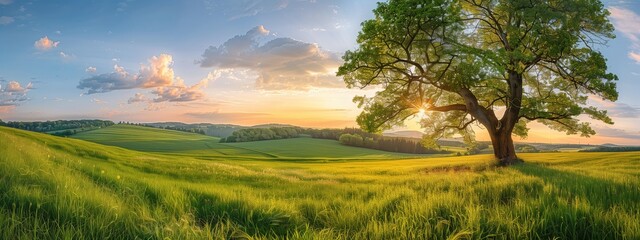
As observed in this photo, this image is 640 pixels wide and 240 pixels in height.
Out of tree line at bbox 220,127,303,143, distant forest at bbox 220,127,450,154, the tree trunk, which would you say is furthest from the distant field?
the tree trunk

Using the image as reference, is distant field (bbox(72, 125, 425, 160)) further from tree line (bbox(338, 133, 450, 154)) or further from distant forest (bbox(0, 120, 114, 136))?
distant forest (bbox(0, 120, 114, 136))

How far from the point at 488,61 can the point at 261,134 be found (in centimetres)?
12824

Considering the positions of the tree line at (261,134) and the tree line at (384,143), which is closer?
the tree line at (384,143)

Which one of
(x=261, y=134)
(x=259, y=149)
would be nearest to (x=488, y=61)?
(x=259, y=149)

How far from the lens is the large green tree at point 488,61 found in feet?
72.0

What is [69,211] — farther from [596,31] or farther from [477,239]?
[596,31]

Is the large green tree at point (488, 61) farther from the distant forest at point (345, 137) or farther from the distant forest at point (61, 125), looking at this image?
the distant forest at point (61, 125)

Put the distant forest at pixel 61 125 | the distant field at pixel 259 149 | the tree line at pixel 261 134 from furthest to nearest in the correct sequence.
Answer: the distant forest at pixel 61 125, the tree line at pixel 261 134, the distant field at pixel 259 149

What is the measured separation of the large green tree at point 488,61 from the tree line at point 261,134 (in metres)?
117

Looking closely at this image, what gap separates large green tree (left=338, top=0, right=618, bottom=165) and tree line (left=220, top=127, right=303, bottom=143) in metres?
117

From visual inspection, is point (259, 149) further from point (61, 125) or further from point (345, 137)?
point (61, 125)

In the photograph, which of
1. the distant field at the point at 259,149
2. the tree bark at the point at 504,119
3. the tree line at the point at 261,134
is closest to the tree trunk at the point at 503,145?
the tree bark at the point at 504,119

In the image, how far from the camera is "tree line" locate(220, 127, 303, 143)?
14004cm

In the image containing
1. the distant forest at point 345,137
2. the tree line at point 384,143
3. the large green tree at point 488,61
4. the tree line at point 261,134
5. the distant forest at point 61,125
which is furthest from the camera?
the distant forest at point 61,125
